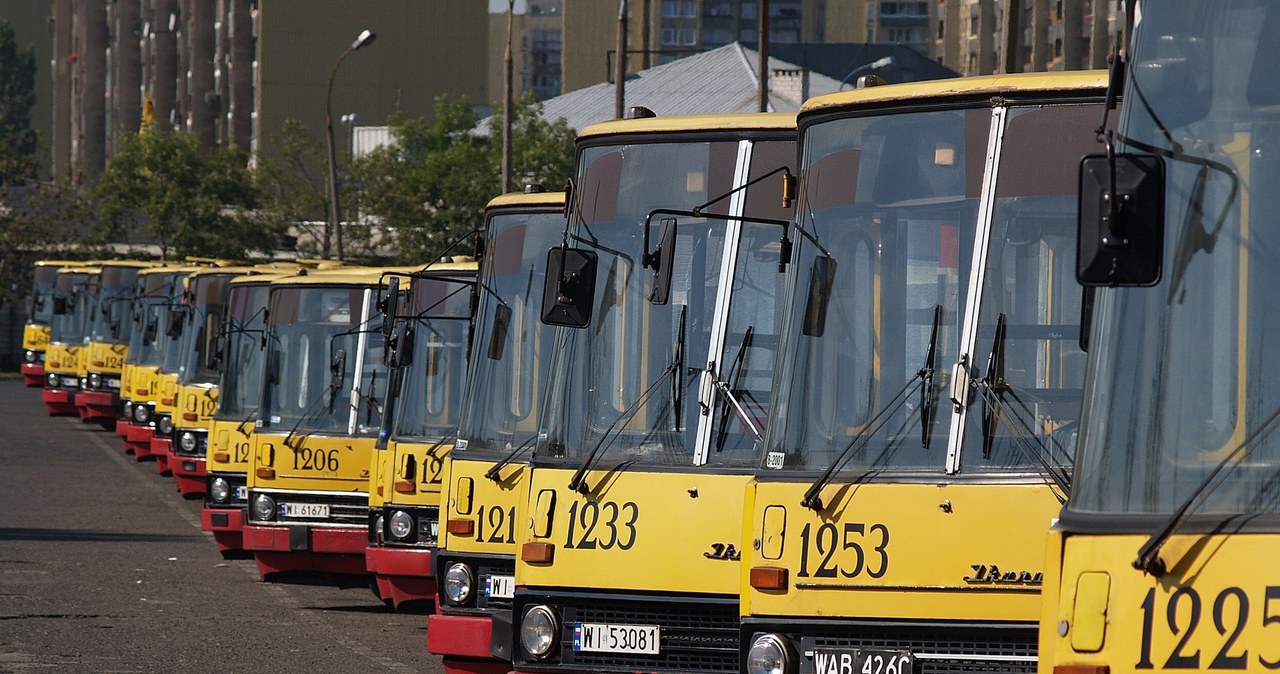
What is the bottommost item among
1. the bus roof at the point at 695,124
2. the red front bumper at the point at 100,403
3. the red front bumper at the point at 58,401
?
the red front bumper at the point at 58,401

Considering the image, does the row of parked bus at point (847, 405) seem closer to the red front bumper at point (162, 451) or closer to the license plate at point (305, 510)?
the license plate at point (305, 510)

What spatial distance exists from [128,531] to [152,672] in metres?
8.92

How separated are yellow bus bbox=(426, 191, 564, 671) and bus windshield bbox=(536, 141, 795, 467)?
1.37 m

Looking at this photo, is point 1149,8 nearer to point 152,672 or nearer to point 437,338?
point 152,672

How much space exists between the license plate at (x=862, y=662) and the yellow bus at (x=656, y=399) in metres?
1.10

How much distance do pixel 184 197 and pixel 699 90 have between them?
15466mm

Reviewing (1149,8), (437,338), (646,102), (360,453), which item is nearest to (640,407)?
(1149,8)

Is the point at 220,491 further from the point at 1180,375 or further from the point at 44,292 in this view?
the point at 44,292

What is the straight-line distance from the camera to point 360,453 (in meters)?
15.0

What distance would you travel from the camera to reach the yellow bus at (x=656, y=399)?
7.35 m

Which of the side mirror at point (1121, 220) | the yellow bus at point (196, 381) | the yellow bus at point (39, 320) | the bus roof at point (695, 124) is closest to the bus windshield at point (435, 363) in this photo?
the bus roof at point (695, 124)

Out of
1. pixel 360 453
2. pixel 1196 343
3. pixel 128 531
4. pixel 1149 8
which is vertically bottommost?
pixel 128 531

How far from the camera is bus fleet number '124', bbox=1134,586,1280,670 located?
3973 mm

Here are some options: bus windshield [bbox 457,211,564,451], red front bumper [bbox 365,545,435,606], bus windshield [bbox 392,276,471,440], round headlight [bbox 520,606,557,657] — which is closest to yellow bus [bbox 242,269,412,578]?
bus windshield [bbox 392,276,471,440]
